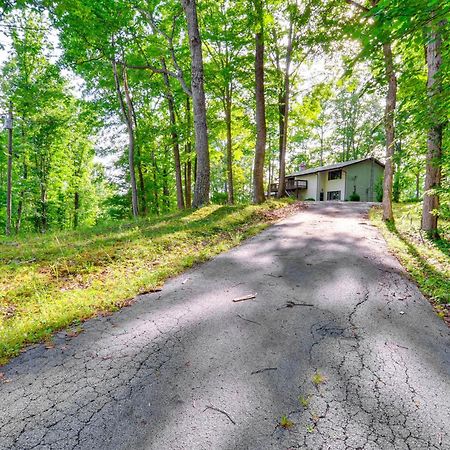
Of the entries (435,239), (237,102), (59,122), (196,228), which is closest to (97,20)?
(196,228)

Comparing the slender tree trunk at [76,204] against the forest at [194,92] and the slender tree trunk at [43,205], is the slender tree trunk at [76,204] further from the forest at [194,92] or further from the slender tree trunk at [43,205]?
the slender tree trunk at [43,205]

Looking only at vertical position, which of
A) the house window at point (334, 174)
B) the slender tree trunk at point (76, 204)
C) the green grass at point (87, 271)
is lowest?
the green grass at point (87, 271)

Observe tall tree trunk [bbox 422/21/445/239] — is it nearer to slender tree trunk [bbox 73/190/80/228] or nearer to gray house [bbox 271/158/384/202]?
gray house [bbox 271/158/384/202]

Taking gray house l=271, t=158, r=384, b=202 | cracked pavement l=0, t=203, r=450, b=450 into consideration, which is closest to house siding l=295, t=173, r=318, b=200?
gray house l=271, t=158, r=384, b=202

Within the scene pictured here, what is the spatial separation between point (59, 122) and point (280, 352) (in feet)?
69.1

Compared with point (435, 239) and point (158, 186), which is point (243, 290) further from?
point (158, 186)

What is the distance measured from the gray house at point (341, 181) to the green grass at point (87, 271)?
24583 millimetres

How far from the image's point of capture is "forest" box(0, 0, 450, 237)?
5199mm

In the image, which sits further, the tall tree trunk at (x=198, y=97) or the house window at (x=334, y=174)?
the house window at (x=334, y=174)

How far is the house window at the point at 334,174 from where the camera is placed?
2899 centimetres

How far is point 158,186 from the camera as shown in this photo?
898 inches

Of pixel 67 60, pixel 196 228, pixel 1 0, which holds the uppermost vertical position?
pixel 67 60

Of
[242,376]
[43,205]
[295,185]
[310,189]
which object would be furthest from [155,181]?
[242,376]

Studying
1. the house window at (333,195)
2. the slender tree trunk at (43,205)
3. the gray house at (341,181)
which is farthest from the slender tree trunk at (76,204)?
the house window at (333,195)
